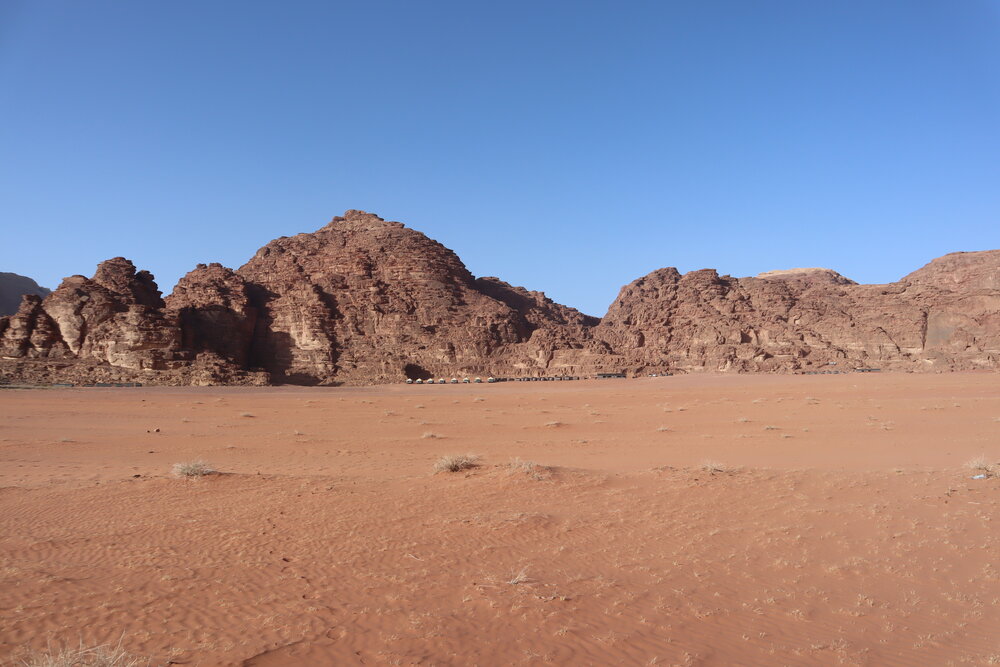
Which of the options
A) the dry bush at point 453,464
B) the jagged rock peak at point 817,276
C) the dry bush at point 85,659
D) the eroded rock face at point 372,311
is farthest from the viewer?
the jagged rock peak at point 817,276

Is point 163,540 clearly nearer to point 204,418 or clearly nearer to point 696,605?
point 696,605

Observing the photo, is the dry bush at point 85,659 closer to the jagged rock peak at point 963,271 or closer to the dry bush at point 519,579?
the dry bush at point 519,579

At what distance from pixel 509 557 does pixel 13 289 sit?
159m

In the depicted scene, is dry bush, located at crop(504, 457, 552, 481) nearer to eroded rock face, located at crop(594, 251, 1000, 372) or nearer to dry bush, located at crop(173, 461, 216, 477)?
dry bush, located at crop(173, 461, 216, 477)

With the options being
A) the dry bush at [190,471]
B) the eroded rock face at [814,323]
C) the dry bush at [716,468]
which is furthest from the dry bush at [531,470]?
the eroded rock face at [814,323]

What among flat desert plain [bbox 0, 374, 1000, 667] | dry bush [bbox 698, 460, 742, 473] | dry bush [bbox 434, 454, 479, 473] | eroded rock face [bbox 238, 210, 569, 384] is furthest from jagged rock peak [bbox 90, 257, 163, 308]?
dry bush [bbox 698, 460, 742, 473]

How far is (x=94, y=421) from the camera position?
2428 centimetres

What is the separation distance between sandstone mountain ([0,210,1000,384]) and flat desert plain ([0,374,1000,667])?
152 ft

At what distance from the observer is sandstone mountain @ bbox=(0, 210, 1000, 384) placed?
2170 inches

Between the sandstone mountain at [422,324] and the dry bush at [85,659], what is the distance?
53.5m

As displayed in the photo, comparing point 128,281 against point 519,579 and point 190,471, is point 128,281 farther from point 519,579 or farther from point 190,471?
point 519,579

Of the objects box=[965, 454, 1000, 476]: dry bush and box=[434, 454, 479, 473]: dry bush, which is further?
box=[434, 454, 479, 473]: dry bush

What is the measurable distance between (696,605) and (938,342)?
2865 inches

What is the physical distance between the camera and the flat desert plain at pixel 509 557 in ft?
14.8
